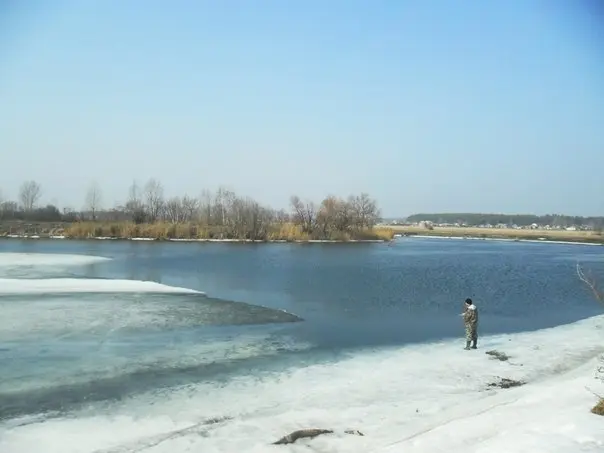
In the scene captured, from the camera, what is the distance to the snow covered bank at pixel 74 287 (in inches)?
818

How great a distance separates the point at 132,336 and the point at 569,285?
22.5 m

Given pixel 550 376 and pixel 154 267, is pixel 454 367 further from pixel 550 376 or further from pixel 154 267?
pixel 154 267

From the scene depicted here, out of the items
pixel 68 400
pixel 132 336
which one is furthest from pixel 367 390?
pixel 132 336

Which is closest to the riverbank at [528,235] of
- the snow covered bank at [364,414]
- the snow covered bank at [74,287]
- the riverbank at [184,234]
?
the riverbank at [184,234]

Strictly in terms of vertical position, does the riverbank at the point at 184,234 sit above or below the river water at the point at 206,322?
Answer: above

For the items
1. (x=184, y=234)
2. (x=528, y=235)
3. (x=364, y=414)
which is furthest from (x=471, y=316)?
(x=528, y=235)

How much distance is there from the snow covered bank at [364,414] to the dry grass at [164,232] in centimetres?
6074

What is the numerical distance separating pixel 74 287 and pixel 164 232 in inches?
1916

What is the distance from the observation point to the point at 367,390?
9.31m

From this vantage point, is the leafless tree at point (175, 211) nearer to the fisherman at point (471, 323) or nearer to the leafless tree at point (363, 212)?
the leafless tree at point (363, 212)

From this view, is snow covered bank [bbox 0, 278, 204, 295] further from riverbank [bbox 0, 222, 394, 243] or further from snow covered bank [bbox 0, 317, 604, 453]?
riverbank [bbox 0, 222, 394, 243]

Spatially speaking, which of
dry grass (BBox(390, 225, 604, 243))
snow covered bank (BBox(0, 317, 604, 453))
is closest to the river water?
snow covered bank (BBox(0, 317, 604, 453))

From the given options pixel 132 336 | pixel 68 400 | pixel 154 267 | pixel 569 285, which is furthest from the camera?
→ pixel 154 267

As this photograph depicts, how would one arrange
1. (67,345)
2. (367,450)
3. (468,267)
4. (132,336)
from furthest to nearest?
1. (468,267)
2. (132,336)
3. (67,345)
4. (367,450)
